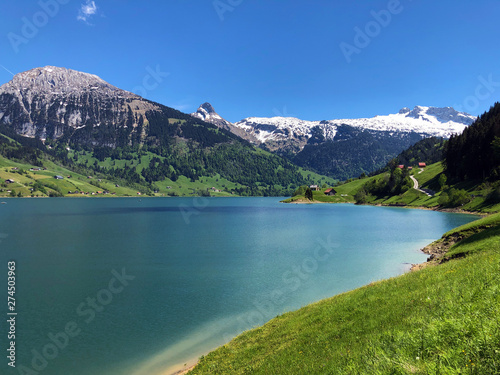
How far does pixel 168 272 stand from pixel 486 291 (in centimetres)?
4286

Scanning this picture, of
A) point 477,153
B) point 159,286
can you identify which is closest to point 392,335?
point 159,286

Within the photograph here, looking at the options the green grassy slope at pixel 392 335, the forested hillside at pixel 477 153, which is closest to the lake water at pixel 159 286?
the green grassy slope at pixel 392 335

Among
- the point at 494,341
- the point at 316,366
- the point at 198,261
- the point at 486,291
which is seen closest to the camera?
the point at 494,341

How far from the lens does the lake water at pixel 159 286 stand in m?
24.5

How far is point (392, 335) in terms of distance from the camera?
12320 millimetres

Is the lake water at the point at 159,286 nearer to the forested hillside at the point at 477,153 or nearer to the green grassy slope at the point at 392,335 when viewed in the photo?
the green grassy slope at the point at 392,335

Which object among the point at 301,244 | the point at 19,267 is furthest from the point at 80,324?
the point at 301,244

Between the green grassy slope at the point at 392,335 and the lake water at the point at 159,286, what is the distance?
7.20 meters

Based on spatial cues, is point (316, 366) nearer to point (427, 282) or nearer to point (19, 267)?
point (427, 282)

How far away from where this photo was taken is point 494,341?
25.4 ft

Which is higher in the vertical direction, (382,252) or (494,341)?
(494,341)

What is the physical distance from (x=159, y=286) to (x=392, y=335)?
1353 inches

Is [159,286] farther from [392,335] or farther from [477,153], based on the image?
[477,153]

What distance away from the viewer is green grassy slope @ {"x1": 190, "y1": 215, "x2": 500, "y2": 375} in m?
8.29
